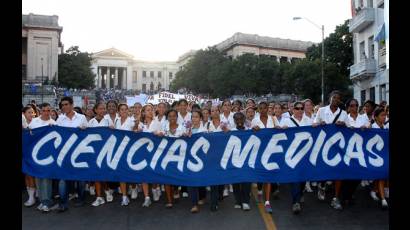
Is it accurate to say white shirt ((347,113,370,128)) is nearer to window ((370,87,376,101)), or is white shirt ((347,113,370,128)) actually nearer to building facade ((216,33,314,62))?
window ((370,87,376,101))

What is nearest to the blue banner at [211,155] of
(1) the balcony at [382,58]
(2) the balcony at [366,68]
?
(1) the balcony at [382,58]

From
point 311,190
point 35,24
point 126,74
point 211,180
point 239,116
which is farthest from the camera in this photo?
point 126,74

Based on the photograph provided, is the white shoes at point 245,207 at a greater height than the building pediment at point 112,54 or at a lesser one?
lesser

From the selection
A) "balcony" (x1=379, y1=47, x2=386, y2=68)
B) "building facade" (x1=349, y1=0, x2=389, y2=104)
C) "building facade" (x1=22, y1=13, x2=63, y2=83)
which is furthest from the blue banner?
"building facade" (x1=22, y1=13, x2=63, y2=83)

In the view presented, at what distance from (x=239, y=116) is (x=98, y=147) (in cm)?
244

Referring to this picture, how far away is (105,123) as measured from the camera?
24.7 ft

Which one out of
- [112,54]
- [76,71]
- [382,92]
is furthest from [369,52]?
[112,54]

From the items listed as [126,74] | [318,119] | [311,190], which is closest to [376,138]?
[318,119]

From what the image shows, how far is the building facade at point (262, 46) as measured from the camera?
297 ft

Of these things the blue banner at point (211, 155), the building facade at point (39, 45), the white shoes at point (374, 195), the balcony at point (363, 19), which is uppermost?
the building facade at point (39, 45)

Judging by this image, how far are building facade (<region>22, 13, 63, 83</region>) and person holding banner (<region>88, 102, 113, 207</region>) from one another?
68967 mm

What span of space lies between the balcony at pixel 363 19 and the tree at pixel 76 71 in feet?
162

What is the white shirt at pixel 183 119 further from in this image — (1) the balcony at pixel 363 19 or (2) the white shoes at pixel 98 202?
(1) the balcony at pixel 363 19

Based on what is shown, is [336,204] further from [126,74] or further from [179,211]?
[126,74]
